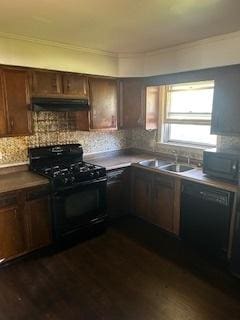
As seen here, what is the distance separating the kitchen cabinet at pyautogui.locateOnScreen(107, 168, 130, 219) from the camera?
3.48 meters

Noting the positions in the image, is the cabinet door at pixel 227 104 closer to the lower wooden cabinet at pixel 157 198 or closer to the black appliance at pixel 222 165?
the black appliance at pixel 222 165

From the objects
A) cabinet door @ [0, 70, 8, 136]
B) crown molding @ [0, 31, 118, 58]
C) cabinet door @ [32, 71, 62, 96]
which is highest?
crown molding @ [0, 31, 118, 58]

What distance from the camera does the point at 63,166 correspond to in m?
3.26

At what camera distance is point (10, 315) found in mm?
2043

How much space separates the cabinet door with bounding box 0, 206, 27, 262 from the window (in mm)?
2462

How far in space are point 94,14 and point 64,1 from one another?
→ 0.33 m

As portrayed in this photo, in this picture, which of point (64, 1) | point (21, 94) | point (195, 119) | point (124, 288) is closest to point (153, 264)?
point (124, 288)

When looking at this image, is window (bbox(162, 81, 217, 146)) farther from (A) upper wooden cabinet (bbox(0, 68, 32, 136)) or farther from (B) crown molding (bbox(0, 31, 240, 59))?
(A) upper wooden cabinet (bbox(0, 68, 32, 136))

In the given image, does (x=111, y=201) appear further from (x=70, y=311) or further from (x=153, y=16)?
(x=153, y=16)

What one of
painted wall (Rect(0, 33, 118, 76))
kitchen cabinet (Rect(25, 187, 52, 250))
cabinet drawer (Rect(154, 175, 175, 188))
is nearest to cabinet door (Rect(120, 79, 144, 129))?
painted wall (Rect(0, 33, 118, 76))

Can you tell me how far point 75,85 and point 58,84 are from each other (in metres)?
0.24

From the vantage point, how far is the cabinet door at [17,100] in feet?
8.87

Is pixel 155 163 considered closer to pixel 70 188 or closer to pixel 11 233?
pixel 70 188

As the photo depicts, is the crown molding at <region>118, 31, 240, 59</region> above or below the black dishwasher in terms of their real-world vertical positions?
above
